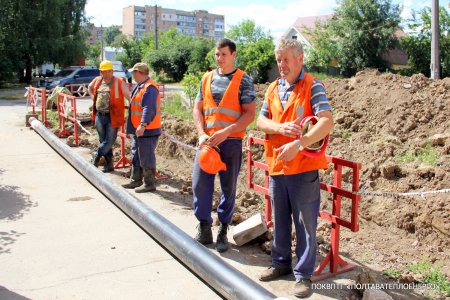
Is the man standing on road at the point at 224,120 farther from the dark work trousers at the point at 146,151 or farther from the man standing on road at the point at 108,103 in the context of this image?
the man standing on road at the point at 108,103

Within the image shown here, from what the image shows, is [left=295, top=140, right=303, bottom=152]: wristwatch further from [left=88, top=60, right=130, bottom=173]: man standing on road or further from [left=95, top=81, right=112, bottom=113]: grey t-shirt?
[left=95, top=81, right=112, bottom=113]: grey t-shirt

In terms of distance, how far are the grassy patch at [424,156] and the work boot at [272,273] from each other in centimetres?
400

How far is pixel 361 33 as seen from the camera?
32.5 m

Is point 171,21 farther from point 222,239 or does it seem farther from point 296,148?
point 296,148

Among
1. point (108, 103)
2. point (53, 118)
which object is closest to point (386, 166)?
point (108, 103)

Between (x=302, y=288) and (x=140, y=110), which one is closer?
(x=302, y=288)

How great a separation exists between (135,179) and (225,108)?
302 centimetres

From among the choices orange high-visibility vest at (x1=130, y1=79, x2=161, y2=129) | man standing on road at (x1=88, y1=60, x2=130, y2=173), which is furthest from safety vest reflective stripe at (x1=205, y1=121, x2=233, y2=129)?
man standing on road at (x1=88, y1=60, x2=130, y2=173)

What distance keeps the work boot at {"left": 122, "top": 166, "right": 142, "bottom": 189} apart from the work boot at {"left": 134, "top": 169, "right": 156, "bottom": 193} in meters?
0.19

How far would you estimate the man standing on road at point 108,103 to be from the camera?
7.57 meters

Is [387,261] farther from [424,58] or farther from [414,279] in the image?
[424,58]

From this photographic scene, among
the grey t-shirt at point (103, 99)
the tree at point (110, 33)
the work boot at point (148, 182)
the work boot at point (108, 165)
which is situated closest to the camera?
the work boot at point (148, 182)

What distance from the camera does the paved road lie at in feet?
13.0

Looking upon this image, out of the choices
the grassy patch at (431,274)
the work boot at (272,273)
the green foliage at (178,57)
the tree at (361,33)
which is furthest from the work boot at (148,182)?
the green foliage at (178,57)
